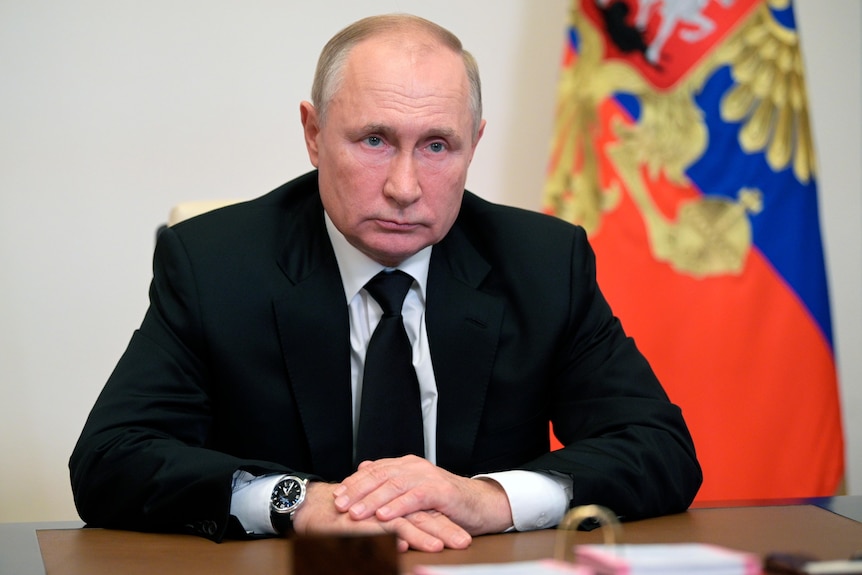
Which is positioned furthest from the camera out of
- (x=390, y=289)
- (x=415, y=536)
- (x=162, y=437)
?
(x=390, y=289)

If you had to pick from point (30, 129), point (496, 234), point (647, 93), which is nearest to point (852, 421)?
point (647, 93)

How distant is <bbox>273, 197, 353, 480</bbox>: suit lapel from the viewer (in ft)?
6.36

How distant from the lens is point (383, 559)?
914 mm

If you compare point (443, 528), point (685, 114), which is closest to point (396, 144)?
point (443, 528)

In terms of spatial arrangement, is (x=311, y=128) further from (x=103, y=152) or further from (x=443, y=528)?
(x=103, y=152)

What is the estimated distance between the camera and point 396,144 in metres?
1.93

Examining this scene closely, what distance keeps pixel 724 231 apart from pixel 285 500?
1.89 metres

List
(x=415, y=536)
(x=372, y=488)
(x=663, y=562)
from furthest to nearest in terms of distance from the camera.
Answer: (x=372, y=488) < (x=415, y=536) < (x=663, y=562)

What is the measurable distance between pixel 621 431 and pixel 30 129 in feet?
7.65

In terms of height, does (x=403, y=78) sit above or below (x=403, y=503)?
above

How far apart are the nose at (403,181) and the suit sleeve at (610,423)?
1.52 ft

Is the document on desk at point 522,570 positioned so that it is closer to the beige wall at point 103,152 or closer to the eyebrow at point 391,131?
the eyebrow at point 391,131

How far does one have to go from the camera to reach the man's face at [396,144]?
6.26 feet

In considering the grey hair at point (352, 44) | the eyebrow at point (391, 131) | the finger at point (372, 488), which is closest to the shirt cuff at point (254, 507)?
the finger at point (372, 488)
